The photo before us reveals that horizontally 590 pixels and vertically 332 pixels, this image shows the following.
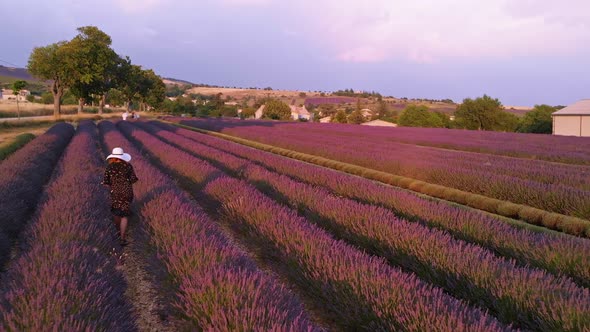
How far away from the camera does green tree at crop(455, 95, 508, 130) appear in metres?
53.4

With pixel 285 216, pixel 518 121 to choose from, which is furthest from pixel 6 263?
pixel 518 121

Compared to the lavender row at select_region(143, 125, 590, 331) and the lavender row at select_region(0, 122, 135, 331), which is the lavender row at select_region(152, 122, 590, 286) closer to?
the lavender row at select_region(143, 125, 590, 331)

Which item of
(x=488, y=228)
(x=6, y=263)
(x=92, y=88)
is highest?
(x=92, y=88)

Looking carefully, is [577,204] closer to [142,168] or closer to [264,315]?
[264,315]

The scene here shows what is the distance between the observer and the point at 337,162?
1473 centimetres

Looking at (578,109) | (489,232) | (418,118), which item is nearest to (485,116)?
(418,118)

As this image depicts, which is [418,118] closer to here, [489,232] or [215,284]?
[489,232]

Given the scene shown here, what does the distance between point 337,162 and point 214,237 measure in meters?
10.8

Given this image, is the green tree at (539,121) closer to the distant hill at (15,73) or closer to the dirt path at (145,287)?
the dirt path at (145,287)

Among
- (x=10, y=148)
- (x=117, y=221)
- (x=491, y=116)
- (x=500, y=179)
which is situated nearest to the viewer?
(x=117, y=221)

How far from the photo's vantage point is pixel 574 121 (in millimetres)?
37438

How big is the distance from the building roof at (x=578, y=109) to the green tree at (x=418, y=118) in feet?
76.3

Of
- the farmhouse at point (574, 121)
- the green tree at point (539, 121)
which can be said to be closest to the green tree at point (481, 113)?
the green tree at point (539, 121)

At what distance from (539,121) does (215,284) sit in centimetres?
5574
